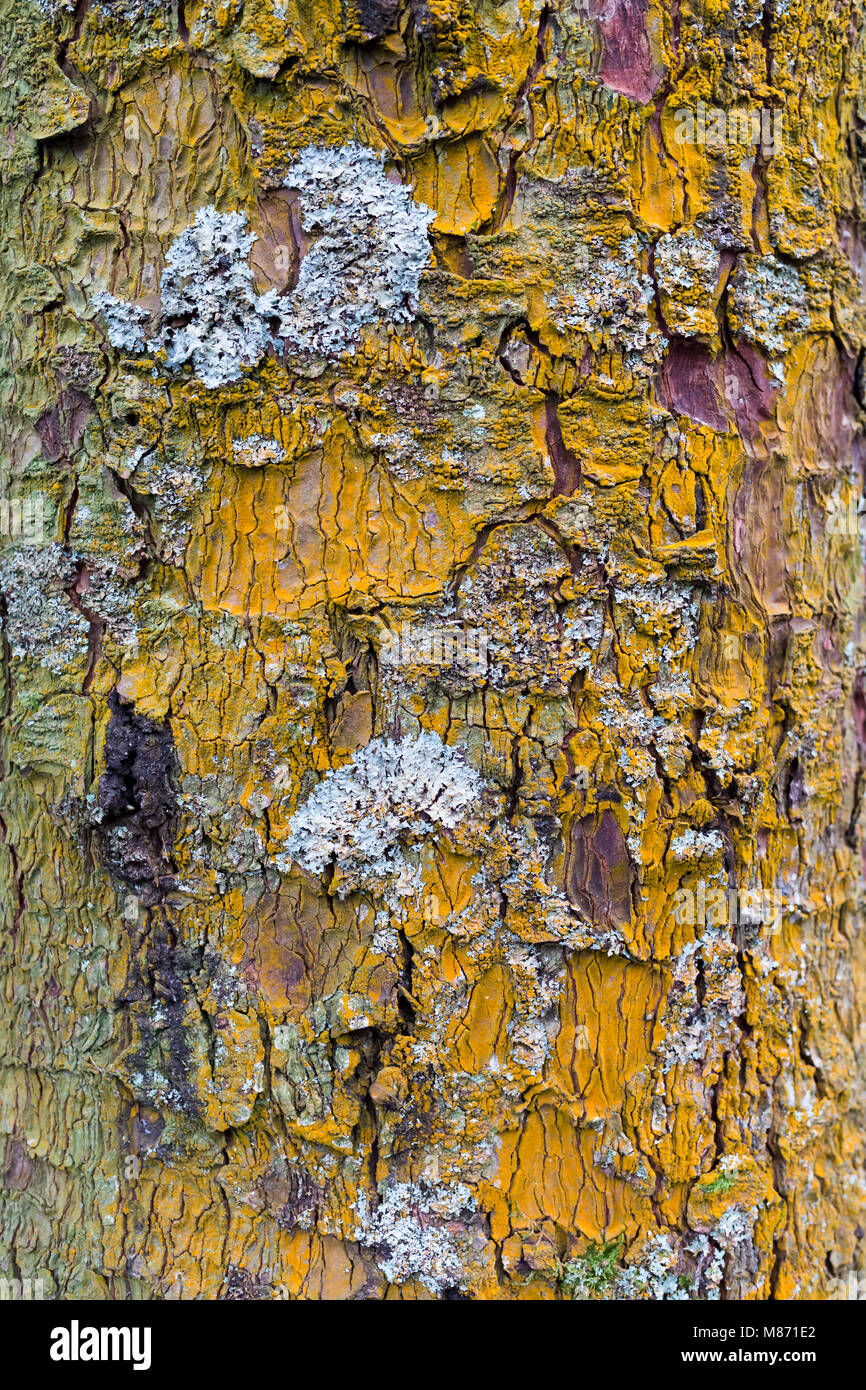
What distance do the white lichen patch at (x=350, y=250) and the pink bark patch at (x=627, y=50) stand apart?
348 mm

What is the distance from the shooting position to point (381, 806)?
1.30 m

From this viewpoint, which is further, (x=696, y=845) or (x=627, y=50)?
(x=696, y=845)

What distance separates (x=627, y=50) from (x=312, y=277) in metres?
0.57

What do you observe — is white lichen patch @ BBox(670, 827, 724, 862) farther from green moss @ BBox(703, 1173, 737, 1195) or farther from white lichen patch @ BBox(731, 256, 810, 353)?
white lichen patch @ BBox(731, 256, 810, 353)

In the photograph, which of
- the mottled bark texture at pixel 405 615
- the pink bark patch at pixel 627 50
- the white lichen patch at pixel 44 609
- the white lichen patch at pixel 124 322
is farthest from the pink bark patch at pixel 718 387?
the white lichen patch at pixel 44 609

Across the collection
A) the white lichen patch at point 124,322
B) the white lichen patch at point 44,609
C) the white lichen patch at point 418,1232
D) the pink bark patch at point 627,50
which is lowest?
the white lichen patch at point 418,1232

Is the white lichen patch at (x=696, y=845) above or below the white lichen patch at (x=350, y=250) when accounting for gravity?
below

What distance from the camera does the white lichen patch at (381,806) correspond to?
1.30 m

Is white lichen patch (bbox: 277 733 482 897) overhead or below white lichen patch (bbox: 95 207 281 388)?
below

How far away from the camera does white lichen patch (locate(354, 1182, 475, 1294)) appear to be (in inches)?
52.4

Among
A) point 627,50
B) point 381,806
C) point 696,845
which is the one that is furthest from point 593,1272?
point 627,50

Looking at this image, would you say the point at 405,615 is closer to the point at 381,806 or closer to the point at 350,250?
the point at 381,806

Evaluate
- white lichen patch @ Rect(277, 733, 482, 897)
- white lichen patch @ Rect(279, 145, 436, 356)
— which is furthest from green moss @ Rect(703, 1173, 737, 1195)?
white lichen patch @ Rect(279, 145, 436, 356)

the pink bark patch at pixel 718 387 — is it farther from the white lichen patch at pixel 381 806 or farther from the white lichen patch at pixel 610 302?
the white lichen patch at pixel 381 806
